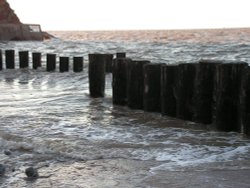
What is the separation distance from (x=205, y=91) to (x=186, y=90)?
0.42 m

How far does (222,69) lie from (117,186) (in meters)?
2.84

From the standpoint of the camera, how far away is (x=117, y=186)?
421cm

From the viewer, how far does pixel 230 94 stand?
6.41 meters

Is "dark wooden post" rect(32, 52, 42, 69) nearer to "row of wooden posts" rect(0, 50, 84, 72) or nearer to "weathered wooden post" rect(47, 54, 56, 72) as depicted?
"row of wooden posts" rect(0, 50, 84, 72)

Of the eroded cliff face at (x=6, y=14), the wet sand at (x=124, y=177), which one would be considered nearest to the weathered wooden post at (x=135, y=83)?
the wet sand at (x=124, y=177)

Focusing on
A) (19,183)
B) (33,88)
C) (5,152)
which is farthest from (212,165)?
(33,88)

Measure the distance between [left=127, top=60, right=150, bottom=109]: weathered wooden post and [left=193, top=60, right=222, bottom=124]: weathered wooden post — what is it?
4.92 feet

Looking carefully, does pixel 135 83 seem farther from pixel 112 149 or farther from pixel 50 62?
pixel 50 62

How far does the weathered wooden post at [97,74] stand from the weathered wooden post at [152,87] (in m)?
2.05

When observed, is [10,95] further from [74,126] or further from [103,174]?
[103,174]

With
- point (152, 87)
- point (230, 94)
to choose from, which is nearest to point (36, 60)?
point (152, 87)

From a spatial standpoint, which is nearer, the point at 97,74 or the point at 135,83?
the point at 135,83

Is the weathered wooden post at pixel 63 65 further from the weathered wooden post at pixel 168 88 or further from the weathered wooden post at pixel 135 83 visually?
the weathered wooden post at pixel 168 88

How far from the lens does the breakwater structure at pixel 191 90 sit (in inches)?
251
